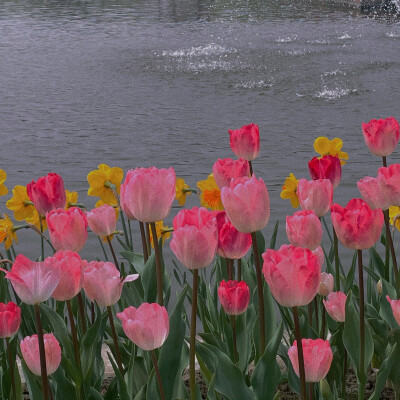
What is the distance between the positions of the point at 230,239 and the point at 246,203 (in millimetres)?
238

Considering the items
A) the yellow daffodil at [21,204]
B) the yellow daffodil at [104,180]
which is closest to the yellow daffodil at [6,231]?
the yellow daffodil at [21,204]

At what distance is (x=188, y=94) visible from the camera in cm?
876

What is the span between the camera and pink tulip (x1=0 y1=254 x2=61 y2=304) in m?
1.29

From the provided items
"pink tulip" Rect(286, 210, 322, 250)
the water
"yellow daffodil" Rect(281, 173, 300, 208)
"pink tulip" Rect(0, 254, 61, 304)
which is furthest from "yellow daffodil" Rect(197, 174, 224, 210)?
the water

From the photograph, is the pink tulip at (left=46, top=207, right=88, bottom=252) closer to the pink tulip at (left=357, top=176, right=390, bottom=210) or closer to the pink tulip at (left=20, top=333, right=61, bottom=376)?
the pink tulip at (left=20, top=333, right=61, bottom=376)

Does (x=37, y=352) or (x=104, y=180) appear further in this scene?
(x=104, y=180)

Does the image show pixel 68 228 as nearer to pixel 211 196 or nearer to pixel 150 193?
pixel 150 193

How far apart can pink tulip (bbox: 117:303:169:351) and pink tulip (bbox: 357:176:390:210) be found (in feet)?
2.08

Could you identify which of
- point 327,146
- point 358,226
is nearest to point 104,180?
point 327,146

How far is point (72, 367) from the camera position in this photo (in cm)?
175

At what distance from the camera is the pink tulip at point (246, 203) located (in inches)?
53.6

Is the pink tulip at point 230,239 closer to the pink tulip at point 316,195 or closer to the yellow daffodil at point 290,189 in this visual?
the pink tulip at point 316,195

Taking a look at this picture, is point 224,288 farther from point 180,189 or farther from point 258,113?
point 258,113

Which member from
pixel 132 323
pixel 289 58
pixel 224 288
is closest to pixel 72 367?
pixel 224 288
